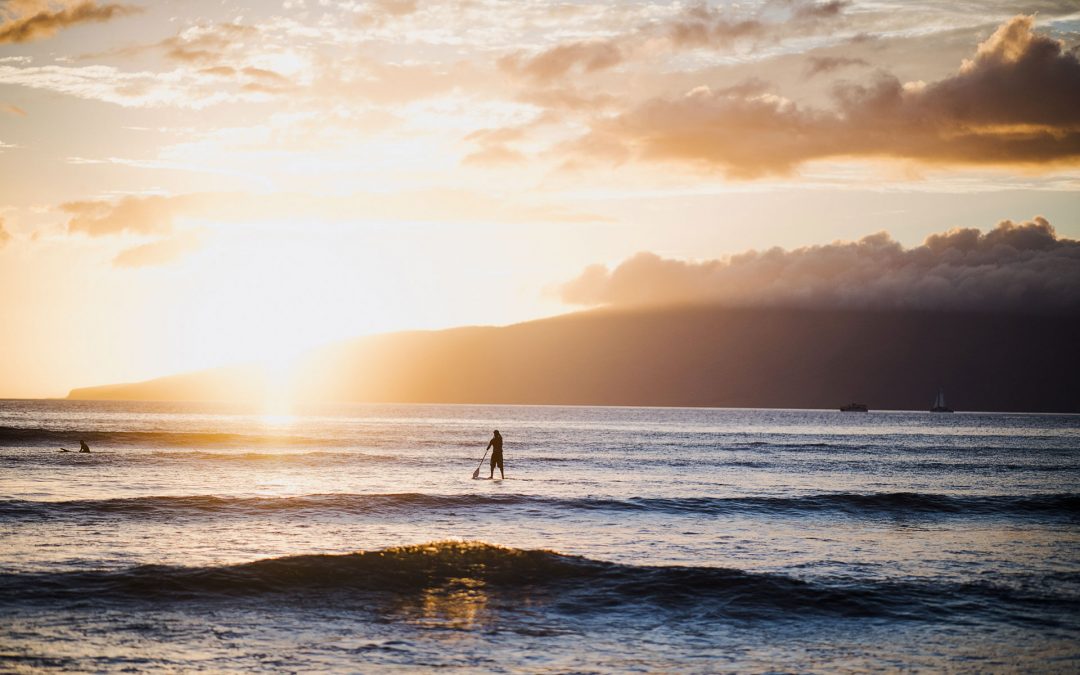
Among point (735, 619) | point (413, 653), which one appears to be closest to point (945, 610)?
point (735, 619)

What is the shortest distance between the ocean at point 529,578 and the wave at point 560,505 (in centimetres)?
20

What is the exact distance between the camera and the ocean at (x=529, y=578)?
13.4 m

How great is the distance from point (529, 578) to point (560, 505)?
45.0 ft

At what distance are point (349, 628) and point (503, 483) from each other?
26.5 meters

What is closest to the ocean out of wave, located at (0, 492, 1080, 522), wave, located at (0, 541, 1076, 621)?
wave, located at (0, 541, 1076, 621)

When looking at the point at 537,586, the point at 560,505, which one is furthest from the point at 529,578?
the point at 560,505

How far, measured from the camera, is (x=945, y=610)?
1645cm

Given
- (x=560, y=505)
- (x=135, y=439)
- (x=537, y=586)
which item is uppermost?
(x=537, y=586)

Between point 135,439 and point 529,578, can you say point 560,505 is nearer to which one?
→ point 529,578

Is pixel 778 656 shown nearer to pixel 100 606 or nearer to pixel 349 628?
pixel 349 628

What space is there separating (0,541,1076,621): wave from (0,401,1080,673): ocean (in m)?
0.07

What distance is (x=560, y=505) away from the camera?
1271 inches

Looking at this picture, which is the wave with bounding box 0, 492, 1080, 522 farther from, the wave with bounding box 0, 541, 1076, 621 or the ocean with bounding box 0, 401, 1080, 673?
the wave with bounding box 0, 541, 1076, 621

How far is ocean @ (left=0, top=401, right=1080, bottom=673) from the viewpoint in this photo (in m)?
13.4
